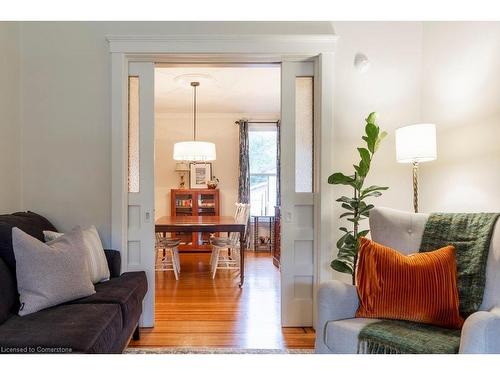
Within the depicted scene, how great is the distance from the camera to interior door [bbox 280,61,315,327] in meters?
2.70

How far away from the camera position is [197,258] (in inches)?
220

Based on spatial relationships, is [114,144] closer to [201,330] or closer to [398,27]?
[201,330]

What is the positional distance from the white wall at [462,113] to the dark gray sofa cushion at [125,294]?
2273mm

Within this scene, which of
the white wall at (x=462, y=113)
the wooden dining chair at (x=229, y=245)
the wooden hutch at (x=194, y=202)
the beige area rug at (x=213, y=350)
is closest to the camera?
the white wall at (x=462, y=113)

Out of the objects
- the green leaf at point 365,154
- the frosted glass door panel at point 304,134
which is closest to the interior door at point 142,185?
the frosted glass door panel at point 304,134

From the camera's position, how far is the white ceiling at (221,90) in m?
4.20

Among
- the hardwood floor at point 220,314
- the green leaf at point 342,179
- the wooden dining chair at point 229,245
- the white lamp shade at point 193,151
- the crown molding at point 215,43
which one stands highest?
the crown molding at point 215,43

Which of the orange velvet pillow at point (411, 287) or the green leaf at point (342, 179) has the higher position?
the green leaf at point (342, 179)

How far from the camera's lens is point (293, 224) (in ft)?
8.88

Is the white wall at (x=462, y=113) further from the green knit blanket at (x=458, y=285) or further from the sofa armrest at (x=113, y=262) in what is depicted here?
the sofa armrest at (x=113, y=262)

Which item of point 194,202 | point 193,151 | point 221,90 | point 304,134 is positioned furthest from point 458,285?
point 194,202

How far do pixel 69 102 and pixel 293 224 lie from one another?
2.02 meters

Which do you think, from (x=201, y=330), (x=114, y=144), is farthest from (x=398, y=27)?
(x=201, y=330)
